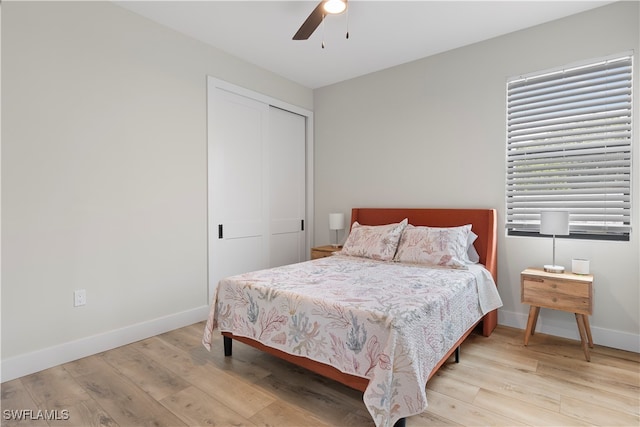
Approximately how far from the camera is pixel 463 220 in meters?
3.34

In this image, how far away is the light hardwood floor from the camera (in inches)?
71.4

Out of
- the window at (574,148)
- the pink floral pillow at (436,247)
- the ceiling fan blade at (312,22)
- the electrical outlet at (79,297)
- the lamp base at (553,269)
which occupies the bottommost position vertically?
the electrical outlet at (79,297)

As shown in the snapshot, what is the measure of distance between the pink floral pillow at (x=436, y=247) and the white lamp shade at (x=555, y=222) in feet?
2.02

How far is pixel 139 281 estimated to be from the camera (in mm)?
2936

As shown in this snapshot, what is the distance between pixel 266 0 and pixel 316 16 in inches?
26.7

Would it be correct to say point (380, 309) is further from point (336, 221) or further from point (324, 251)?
point (336, 221)

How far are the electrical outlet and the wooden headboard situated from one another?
287 cm

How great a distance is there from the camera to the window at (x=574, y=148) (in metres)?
2.72

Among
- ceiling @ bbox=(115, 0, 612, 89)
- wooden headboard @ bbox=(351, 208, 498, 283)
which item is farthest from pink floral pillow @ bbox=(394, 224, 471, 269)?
ceiling @ bbox=(115, 0, 612, 89)

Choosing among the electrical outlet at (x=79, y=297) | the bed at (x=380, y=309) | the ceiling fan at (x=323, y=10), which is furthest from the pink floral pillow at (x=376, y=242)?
the electrical outlet at (x=79, y=297)

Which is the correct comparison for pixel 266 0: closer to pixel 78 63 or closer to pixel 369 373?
pixel 78 63

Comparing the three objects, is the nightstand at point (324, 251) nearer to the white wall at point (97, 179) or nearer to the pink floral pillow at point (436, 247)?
the pink floral pillow at point (436, 247)

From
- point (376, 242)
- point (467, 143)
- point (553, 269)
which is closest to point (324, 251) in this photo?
point (376, 242)

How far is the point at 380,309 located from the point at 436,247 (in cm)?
147
